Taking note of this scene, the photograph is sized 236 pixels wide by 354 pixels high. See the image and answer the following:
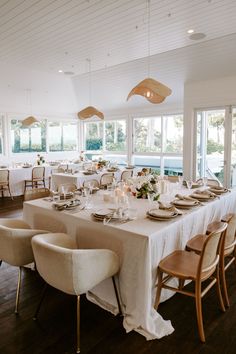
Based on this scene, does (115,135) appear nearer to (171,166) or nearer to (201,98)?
(171,166)

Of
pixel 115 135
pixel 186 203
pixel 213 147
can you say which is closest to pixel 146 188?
pixel 186 203

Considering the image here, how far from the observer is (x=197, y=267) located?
223 cm

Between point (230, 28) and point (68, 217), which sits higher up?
point (230, 28)

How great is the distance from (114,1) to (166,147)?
19.1 feet

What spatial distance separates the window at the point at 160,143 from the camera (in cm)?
868

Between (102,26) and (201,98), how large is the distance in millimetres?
3090

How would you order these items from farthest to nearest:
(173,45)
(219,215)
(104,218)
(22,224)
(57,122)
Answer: (57,122), (173,45), (219,215), (22,224), (104,218)

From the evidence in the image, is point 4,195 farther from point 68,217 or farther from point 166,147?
point 68,217

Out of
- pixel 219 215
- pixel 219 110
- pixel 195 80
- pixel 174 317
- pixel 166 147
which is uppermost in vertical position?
pixel 195 80

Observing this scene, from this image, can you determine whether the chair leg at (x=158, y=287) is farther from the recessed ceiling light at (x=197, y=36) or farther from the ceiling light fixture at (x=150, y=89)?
the recessed ceiling light at (x=197, y=36)

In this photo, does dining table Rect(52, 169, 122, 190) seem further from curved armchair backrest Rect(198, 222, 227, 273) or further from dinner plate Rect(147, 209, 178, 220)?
curved armchair backrest Rect(198, 222, 227, 273)

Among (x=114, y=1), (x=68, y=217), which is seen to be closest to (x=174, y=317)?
(x=68, y=217)

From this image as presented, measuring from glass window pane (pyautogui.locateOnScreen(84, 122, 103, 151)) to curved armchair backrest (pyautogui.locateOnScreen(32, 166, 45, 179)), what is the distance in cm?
333

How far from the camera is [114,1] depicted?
11.4 feet
